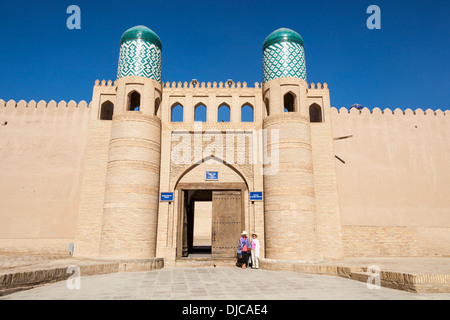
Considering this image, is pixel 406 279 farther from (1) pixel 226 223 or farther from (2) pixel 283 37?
(2) pixel 283 37

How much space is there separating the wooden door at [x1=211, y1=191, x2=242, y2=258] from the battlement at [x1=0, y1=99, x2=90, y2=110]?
6.80 m

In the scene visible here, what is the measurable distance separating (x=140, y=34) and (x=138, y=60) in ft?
3.38

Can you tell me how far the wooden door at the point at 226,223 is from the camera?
1095cm

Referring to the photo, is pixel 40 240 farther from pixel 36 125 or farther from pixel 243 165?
pixel 243 165

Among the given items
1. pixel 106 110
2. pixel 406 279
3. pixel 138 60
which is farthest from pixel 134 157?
pixel 406 279

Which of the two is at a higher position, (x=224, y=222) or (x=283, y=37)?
(x=283, y=37)

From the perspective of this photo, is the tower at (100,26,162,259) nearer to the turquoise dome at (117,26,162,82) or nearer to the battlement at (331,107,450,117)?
the turquoise dome at (117,26,162,82)

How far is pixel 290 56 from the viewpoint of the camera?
1148 cm

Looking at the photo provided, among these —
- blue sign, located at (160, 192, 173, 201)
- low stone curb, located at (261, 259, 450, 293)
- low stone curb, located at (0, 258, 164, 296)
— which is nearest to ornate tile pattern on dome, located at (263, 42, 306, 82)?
blue sign, located at (160, 192, 173, 201)

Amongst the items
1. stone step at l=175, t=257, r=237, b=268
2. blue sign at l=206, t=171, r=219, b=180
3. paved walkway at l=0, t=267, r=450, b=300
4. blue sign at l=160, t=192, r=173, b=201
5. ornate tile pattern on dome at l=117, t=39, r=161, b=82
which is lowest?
stone step at l=175, t=257, r=237, b=268

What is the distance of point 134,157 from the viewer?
1043 centimetres

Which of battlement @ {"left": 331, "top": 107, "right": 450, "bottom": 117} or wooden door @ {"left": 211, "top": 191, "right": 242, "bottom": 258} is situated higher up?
battlement @ {"left": 331, "top": 107, "right": 450, "bottom": 117}

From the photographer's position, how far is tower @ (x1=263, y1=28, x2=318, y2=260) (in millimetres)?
9906

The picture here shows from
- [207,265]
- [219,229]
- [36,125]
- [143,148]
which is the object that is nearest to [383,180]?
[219,229]
